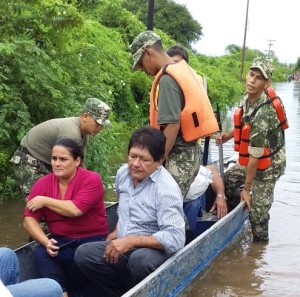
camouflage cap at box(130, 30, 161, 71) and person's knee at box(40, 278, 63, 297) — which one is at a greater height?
camouflage cap at box(130, 30, 161, 71)

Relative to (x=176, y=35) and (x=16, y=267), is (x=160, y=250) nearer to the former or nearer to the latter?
(x=16, y=267)

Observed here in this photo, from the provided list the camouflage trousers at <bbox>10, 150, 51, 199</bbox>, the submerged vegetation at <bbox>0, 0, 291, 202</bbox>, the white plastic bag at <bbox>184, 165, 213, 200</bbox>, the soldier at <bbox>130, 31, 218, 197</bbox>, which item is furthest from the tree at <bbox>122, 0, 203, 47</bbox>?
the soldier at <bbox>130, 31, 218, 197</bbox>

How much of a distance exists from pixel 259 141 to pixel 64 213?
7.85 ft

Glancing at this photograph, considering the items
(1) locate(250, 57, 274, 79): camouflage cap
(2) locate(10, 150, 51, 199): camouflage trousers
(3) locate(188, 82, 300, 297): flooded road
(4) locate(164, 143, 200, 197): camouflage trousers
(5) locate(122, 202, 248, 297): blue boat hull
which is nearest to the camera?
(5) locate(122, 202, 248, 297): blue boat hull

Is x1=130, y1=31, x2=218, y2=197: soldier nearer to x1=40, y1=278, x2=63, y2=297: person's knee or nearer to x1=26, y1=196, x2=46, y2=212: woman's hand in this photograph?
x1=26, y1=196, x2=46, y2=212: woman's hand

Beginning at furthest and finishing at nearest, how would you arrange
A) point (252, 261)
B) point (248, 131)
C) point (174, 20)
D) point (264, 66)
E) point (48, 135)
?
point (174, 20)
point (252, 261)
point (248, 131)
point (264, 66)
point (48, 135)

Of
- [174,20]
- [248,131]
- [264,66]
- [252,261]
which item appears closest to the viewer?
[264,66]

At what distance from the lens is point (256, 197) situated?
18.9ft

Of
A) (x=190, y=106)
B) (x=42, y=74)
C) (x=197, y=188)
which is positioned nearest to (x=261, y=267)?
(x=197, y=188)

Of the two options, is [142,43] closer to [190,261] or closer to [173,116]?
[173,116]

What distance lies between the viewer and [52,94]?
6.79 metres

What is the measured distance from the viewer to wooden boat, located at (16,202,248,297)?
3.48 meters

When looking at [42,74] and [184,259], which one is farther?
[42,74]

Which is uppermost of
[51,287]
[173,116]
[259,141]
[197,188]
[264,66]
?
[264,66]
